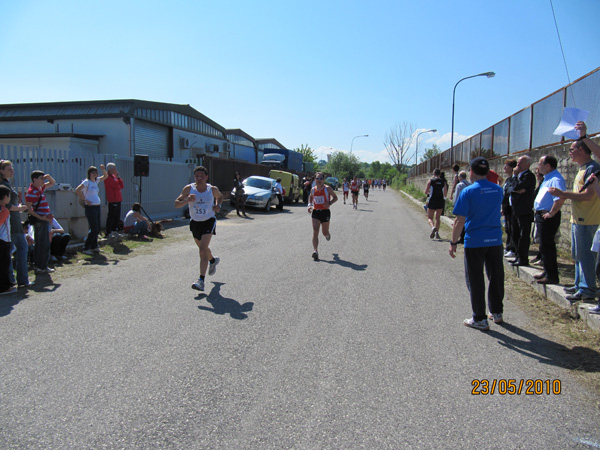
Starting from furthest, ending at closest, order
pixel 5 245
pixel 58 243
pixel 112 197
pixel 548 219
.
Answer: pixel 112 197 → pixel 58 243 → pixel 5 245 → pixel 548 219

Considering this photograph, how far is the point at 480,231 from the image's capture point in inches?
193

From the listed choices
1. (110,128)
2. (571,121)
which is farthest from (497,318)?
(110,128)

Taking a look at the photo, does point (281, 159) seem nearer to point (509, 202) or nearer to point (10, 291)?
point (509, 202)

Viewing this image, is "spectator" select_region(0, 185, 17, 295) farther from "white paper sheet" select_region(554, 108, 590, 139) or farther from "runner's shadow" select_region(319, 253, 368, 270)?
"white paper sheet" select_region(554, 108, 590, 139)

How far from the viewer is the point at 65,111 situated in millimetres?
27281

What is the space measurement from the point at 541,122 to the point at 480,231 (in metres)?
8.45

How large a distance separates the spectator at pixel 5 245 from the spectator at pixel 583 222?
7.16 meters

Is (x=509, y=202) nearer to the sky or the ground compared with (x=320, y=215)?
nearer to the sky

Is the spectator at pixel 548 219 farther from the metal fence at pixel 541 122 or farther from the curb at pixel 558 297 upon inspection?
the metal fence at pixel 541 122

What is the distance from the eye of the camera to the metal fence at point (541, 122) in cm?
886

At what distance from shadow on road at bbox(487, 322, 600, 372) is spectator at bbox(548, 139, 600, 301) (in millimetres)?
1227

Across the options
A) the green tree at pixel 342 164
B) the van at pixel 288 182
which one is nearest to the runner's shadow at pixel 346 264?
the van at pixel 288 182

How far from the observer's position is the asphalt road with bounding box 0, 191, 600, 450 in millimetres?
2861

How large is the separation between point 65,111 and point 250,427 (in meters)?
29.3
